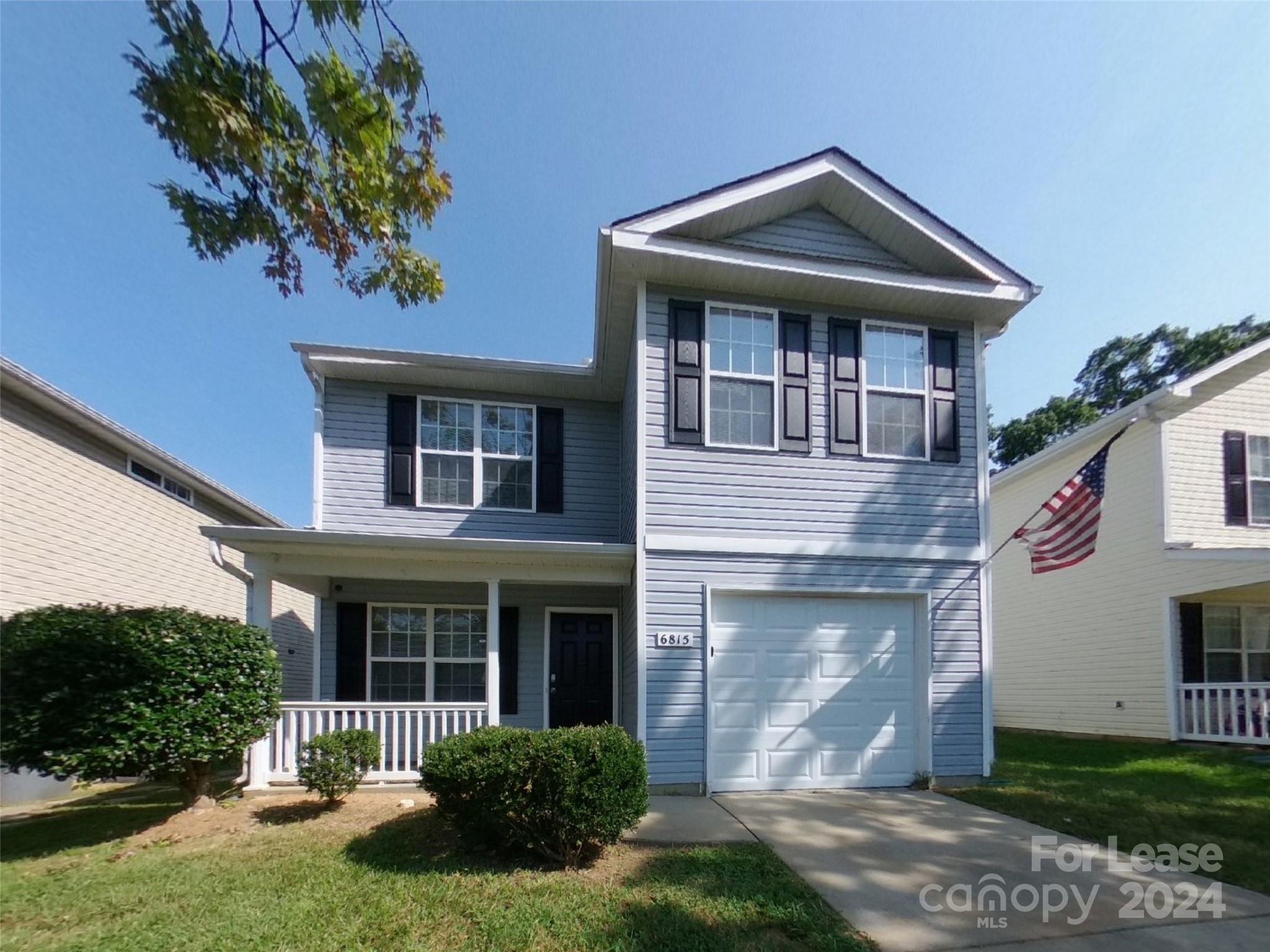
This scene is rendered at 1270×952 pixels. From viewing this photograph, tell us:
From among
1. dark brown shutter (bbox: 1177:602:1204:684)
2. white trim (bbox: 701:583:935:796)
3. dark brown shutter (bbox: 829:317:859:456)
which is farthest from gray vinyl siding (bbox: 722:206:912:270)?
dark brown shutter (bbox: 1177:602:1204:684)

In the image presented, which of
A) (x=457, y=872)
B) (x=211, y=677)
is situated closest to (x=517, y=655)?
(x=211, y=677)

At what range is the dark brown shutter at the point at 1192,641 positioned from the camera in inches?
432

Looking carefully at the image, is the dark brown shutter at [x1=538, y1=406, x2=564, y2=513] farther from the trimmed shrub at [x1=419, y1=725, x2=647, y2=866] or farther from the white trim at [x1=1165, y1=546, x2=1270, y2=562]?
the white trim at [x1=1165, y1=546, x2=1270, y2=562]

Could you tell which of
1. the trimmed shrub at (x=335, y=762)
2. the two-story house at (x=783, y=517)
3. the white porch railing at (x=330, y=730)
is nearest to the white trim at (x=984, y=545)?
the two-story house at (x=783, y=517)

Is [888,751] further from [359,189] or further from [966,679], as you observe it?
[359,189]

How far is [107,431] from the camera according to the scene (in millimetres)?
8602

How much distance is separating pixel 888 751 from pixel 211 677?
7.30 metres

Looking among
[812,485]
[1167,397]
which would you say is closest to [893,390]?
[812,485]

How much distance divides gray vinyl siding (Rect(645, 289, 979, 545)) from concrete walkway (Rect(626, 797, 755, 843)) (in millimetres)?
2847

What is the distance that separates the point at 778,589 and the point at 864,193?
5.01 metres

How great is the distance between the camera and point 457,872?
477 cm

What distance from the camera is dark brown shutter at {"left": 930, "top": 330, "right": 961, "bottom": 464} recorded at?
8266 mm

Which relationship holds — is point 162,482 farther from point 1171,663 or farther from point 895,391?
point 1171,663

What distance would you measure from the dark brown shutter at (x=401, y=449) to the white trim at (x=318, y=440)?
0.92 meters
